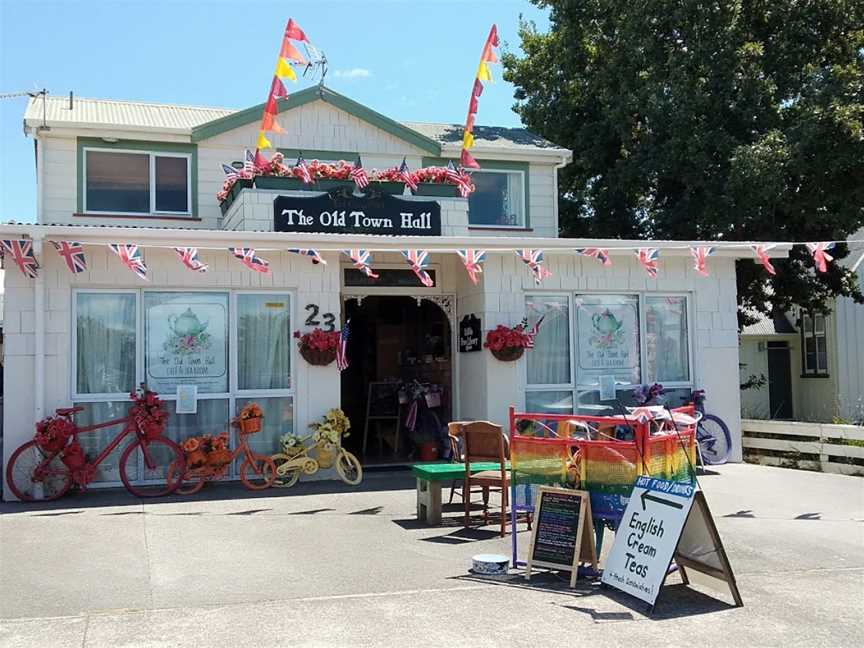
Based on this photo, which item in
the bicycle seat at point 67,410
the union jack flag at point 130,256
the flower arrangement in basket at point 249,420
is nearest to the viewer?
the union jack flag at point 130,256

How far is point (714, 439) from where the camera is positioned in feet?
42.2

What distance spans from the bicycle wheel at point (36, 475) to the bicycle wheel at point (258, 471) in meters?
1.93

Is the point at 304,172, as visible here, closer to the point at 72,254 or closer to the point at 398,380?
the point at 72,254

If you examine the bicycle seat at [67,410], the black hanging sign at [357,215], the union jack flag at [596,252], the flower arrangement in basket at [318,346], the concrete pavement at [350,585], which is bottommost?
the concrete pavement at [350,585]

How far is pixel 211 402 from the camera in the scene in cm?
1109

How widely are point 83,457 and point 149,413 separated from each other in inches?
33.5

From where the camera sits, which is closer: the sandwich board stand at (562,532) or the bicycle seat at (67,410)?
the sandwich board stand at (562,532)

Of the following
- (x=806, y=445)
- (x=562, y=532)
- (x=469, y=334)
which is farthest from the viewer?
(x=806, y=445)

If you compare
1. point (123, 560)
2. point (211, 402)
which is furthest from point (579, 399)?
point (123, 560)

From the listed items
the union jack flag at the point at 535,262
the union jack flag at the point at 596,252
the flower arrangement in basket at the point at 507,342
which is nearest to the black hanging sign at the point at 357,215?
the union jack flag at the point at 535,262

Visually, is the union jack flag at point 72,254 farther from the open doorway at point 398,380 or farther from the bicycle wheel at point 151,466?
the open doorway at point 398,380

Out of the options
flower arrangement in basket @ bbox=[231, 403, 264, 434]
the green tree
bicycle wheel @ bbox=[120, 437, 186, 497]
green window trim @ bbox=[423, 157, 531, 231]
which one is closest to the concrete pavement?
bicycle wheel @ bbox=[120, 437, 186, 497]

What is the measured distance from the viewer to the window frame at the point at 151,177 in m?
14.0

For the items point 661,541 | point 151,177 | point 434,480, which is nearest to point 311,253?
point 434,480
